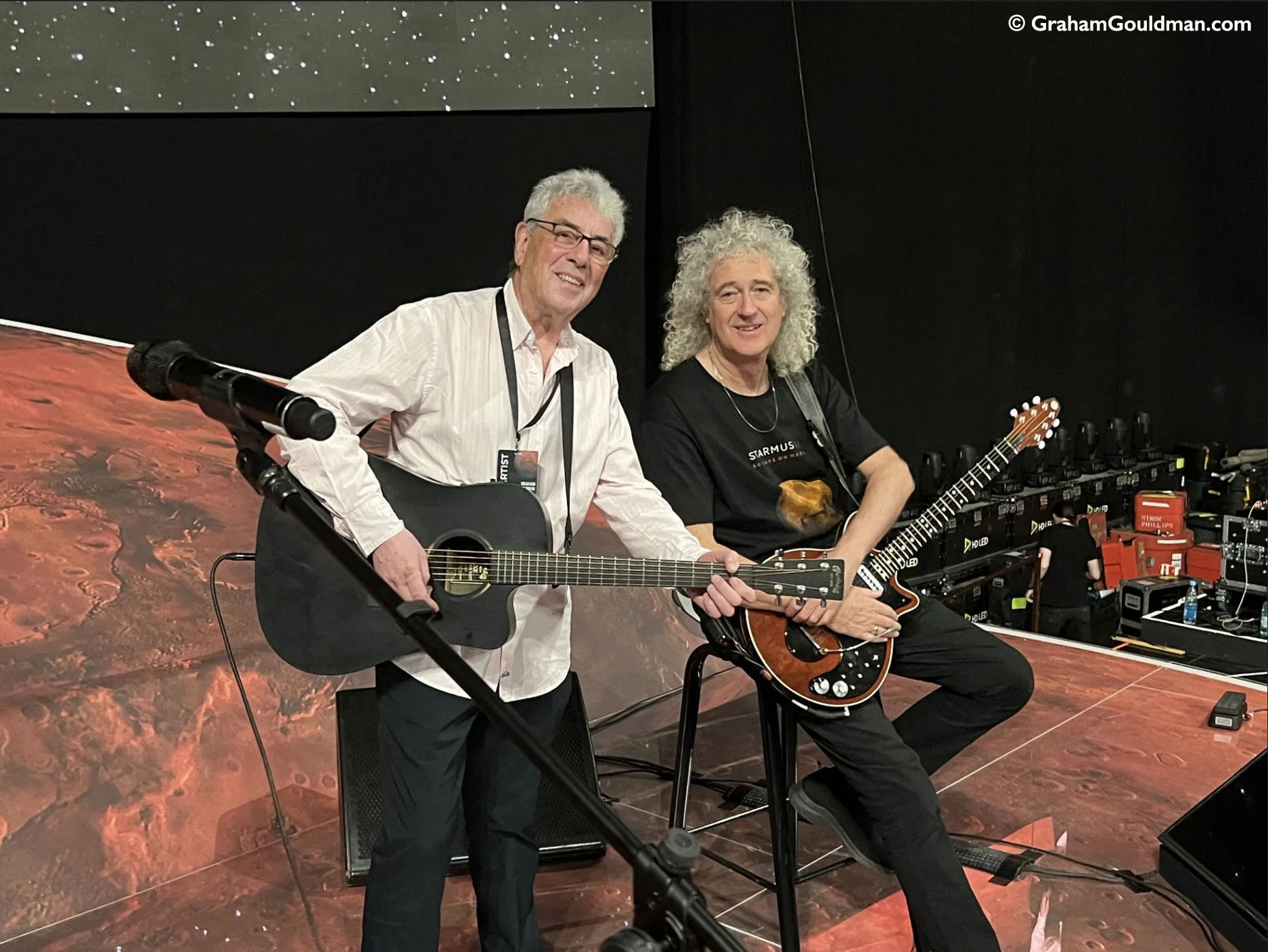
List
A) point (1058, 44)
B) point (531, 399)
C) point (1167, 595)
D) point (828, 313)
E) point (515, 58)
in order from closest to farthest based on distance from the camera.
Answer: point (531, 399), point (515, 58), point (828, 313), point (1167, 595), point (1058, 44)

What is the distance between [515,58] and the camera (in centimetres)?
398

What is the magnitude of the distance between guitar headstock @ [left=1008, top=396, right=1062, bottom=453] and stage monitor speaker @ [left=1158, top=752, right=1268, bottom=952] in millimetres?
1053

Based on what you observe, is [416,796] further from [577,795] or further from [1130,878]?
[1130,878]

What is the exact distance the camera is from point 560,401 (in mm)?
2652

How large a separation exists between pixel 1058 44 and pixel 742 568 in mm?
5926

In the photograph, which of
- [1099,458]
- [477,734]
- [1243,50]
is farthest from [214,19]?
[1243,50]

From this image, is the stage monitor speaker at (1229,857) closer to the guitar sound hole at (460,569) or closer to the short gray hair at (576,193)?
the guitar sound hole at (460,569)

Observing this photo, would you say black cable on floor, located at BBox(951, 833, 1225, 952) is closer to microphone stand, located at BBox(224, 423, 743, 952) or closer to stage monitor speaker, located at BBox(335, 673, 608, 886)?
stage monitor speaker, located at BBox(335, 673, 608, 886)

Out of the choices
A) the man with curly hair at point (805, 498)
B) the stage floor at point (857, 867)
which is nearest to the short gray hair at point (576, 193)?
the man with curly hair at point (805, 498)

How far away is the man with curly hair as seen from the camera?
2914 mm

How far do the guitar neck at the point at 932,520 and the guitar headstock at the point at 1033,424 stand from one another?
0.14 ft

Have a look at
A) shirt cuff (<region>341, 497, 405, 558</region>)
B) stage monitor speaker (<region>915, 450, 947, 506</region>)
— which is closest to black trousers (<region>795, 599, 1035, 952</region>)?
shirt cuff (<region>341, 497, 405, 558</region>)

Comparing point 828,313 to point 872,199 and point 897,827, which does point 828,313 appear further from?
point 897,827

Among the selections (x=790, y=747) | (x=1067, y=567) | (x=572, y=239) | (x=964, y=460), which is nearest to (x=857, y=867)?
(x=790, y=747)
